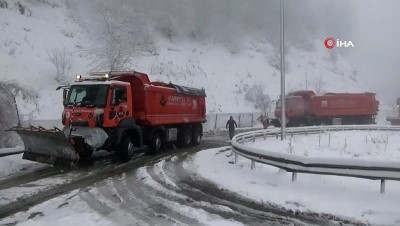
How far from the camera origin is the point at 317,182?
10.0 metres

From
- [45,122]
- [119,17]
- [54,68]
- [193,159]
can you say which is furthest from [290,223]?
[119,17]

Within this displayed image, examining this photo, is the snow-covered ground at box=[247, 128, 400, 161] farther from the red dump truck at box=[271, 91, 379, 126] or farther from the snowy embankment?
the red dump truck at box=[271, 91, 379, 126]

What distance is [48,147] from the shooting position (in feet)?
43.1

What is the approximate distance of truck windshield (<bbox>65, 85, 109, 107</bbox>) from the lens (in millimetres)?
13797

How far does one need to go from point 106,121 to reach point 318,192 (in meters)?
7.48

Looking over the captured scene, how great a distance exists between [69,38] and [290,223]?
41206 mm

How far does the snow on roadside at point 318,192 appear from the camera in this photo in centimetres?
769

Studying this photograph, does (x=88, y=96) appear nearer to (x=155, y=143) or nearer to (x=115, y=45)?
(x=155, y=143)

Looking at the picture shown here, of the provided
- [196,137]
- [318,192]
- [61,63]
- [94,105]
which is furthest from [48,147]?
[61,63]

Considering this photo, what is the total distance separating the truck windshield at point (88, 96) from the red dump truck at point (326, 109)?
2240 cm

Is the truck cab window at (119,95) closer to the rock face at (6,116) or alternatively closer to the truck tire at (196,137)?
the rock face at (6,116)

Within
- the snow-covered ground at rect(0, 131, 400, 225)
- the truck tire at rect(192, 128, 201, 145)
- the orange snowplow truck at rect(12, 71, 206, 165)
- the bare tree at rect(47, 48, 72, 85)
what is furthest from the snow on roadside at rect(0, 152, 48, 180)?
the bare tree at rect(47, 48, 72, 85)

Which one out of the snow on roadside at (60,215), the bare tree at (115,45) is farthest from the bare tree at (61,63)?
the snow on roadside at (60,215)

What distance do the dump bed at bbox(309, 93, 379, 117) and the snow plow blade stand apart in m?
24.9
